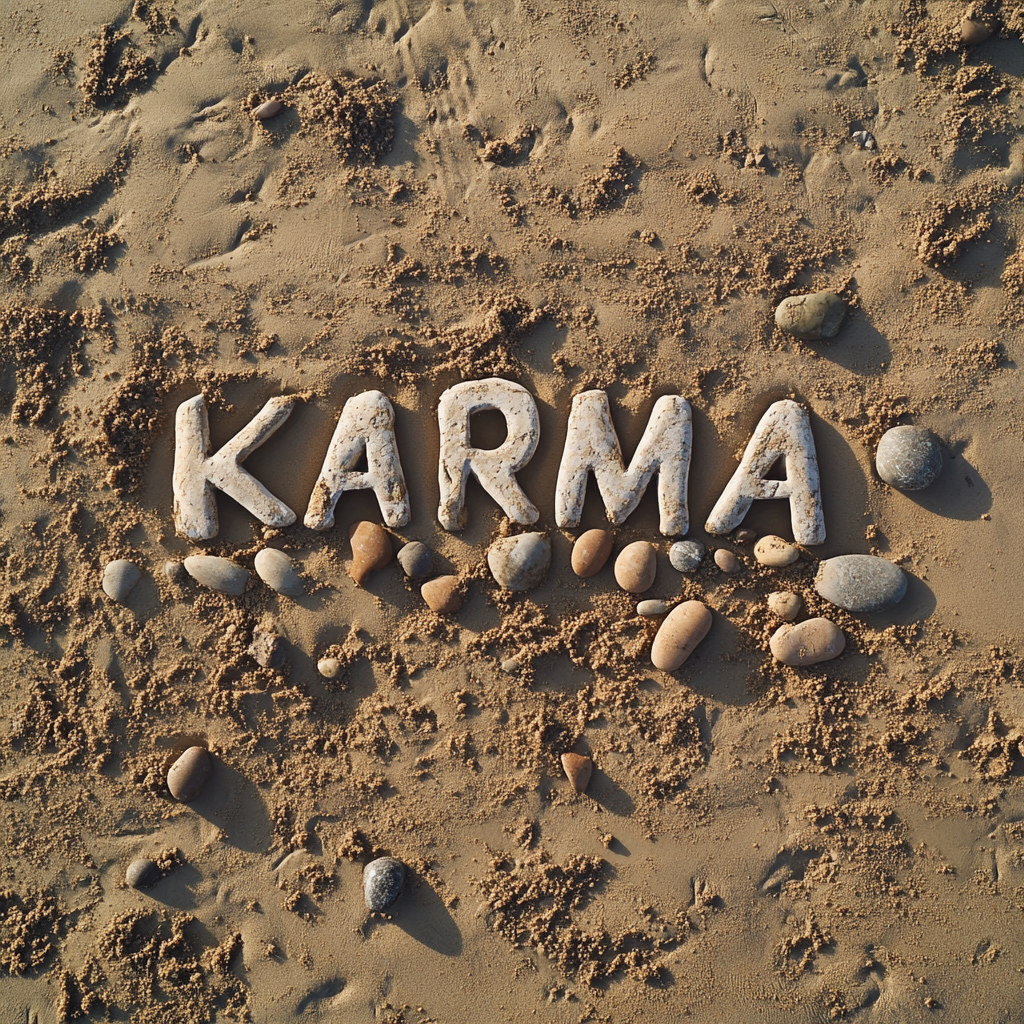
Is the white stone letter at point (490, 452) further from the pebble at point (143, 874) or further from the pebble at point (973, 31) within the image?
the pebble at point (973, 31)

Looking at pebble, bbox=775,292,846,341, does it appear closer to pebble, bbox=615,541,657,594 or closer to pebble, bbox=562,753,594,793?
pebble, bbox=615,541,657,594

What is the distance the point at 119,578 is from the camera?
4.99 meters

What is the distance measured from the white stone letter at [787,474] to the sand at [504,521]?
19cm

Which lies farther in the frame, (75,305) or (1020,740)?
(75,305)

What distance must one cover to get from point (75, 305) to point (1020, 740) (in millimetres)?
7532

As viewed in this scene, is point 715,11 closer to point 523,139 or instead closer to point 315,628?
point 523,139

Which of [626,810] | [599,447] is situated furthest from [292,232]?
[626,810]

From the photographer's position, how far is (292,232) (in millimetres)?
5090

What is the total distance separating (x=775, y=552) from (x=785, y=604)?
0.37 m

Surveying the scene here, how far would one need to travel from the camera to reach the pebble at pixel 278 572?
4934 millimetres

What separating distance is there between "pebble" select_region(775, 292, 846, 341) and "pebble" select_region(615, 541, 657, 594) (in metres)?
1.87

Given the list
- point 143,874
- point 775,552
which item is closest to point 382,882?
point 143,874

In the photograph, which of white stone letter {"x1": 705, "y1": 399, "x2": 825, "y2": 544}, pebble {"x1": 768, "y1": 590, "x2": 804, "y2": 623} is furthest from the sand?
white stone letter {"x1": 705, "y1": 399, "x2": 825, "y2": 544}

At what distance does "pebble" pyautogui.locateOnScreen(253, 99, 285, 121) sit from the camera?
5086 millimetres
